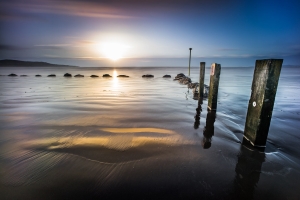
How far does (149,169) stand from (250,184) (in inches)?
67.6

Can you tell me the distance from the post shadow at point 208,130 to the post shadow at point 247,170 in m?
0.74

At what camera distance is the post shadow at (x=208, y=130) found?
3898 mm

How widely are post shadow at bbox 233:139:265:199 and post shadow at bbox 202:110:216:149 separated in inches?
29.1

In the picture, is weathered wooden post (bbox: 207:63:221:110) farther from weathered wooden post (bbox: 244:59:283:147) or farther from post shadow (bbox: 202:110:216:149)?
weathered wooden post (bbox: 244:59:283:147)

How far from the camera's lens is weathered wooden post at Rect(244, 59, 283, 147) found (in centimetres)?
332

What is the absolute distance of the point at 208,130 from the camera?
473 centimetres

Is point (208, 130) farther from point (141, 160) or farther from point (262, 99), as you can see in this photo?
point (141, 160)

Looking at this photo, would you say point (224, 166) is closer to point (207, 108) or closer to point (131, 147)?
point (131, 147)

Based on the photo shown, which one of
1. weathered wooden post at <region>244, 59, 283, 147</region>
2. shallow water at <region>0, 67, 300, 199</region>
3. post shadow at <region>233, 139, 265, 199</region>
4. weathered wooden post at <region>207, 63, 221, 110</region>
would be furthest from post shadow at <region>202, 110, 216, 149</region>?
weathered wooden post at <region>244, 59, 283, 147</region>

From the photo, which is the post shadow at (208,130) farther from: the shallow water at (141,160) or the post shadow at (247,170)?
the post shadow at (247,170)

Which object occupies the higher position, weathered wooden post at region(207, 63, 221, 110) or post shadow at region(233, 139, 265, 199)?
weathered wooden post at region(207, 63, 221, 110)

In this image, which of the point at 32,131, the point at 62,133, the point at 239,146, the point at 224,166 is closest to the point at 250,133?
the point at 239,146

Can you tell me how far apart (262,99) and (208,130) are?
68.3 inches

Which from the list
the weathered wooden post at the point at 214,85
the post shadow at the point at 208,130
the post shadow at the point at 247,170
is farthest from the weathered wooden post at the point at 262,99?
the weathered wooden post at the point at 214,85
